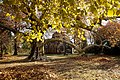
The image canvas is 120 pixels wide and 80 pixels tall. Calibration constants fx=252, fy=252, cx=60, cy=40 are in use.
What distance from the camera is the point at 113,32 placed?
1288 inches

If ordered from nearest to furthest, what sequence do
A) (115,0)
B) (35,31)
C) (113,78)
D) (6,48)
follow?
1. (115,0)
2. (35,31)
3. (113,78)
4. (6,48)

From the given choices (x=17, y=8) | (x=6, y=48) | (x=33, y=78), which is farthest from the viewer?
(x=6, y=48)

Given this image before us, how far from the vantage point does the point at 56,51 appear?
46969 millimetres

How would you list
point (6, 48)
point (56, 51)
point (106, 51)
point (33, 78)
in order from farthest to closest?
point (56, 51) → point (6, 48) → point (106, 51) → point (33, 78)

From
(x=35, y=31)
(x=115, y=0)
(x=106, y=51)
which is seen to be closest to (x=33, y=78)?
(x=35, y=31)

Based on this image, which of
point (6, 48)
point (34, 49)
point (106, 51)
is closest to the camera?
point (34, 49)

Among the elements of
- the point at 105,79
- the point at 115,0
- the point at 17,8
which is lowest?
the point at 105,79

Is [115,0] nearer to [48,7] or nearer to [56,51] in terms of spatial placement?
[48,7]

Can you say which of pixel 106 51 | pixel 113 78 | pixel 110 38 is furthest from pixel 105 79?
pixel 106 51

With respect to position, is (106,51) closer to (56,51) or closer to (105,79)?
(56,51)

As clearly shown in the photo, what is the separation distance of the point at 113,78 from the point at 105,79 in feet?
1.80

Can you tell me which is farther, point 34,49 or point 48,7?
point 34,49

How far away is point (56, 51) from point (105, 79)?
34.5 metres

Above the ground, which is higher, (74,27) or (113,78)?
(74,27)
